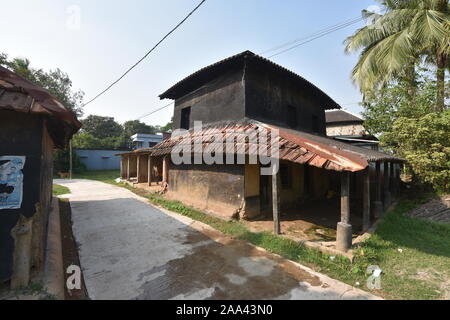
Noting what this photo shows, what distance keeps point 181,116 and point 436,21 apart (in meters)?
12.9

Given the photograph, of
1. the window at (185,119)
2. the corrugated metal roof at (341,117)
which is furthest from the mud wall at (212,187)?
the corrugated metal roof at (341,117)

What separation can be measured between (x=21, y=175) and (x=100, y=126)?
141 ft

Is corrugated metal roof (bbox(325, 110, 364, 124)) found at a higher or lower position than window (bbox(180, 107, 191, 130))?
higher

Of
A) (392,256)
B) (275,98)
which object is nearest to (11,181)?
(392,256)

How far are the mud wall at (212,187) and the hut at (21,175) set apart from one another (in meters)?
4.90

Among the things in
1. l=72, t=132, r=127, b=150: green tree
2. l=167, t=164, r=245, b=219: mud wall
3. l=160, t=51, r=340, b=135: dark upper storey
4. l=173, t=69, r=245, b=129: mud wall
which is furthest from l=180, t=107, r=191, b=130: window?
l=72, t=132, r=127, b=150: green tree

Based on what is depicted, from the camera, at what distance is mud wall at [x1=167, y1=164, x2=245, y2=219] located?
7.16m

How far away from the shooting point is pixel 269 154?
5.61 m

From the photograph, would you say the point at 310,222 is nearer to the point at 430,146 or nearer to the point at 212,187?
the point at 212,187

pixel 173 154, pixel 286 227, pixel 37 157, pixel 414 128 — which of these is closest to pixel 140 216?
pixel 173 154

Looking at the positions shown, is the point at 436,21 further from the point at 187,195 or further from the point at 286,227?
the point at 187,195

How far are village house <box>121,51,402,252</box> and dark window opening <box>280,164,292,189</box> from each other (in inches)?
1.8

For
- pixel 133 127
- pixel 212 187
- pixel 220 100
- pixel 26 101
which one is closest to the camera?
pixel 26 101

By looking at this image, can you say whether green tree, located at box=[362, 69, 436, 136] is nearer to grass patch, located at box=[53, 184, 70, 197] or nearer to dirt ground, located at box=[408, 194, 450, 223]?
dirt ground, located at box=[408, 194, 450, 223]
